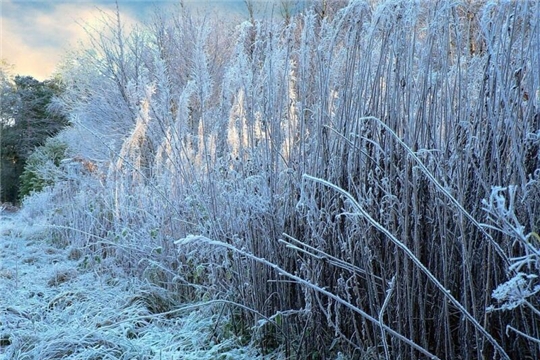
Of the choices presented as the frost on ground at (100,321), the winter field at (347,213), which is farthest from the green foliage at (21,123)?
the winter field at (347,213)

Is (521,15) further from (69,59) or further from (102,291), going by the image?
(69,59)

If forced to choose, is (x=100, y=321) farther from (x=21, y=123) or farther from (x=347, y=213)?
(x=21, y=123)

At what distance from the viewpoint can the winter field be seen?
1028 mm

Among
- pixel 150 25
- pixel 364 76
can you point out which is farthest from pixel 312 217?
pixel 150 25

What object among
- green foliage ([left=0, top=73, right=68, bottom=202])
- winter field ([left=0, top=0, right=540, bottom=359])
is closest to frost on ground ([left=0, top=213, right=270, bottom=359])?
winter field ([left=0, top=0, right=540, bottom=359])

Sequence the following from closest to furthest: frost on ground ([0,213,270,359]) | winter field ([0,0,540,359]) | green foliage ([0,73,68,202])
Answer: winter field ([0,0,540,359]), frost on ground ([0,213,270,359]), green foliage ([0,73,68,202])

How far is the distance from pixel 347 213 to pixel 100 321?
1569mm

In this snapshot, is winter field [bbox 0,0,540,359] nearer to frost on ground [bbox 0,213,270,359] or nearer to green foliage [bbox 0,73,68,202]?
frost on ground [bbox 0,213,270,359]

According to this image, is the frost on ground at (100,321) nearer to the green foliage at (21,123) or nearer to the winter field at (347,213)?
the winter field at (347,213)

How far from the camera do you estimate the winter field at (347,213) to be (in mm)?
1028

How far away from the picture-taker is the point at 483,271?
1.08 metres

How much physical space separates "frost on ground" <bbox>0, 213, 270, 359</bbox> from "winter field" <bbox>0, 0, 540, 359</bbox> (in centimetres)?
1

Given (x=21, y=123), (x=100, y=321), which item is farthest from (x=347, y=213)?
(x=21, y=123)

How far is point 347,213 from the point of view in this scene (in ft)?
3.37
